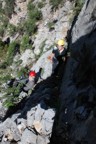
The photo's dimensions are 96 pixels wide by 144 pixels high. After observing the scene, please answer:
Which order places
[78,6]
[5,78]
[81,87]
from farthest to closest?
[5,78] < [78,6] < [81,87]

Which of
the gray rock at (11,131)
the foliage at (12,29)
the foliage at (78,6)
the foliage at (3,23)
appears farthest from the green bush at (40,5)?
the gray rock at (11,131)

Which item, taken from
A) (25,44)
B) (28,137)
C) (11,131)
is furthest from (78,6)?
(28,137)

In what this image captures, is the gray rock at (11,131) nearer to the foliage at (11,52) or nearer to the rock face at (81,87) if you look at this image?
the rock face at (81,87)

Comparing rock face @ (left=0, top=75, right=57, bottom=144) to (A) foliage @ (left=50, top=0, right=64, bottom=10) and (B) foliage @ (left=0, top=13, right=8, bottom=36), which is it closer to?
(A) foliage @ (left=50, top=0, right=64, bottom=10)

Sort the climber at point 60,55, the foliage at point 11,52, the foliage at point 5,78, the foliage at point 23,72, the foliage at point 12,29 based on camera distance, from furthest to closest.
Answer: the foliage at point 12,29 < the foliage at point 11,52 < the foliage at point 5,78 < the foliage at point 23,72 < the climber at point 60,55

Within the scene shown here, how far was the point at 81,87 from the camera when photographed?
12266 millimetres

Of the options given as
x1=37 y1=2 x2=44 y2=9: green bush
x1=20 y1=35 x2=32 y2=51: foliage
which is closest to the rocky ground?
x1=20 y1=35 x2=32 y2=51: foliage

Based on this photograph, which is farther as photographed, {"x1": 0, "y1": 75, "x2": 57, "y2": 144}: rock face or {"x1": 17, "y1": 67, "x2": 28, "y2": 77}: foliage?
{"x1": 17, "y1": 67, "x2": 28, "y2": 77}: foliage

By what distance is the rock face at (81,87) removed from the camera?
1078 cm

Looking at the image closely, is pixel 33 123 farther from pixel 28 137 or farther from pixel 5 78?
pixel 5 78

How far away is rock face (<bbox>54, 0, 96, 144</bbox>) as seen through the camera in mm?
10781

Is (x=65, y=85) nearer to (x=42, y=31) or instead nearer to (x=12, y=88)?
(x=12, y=88)

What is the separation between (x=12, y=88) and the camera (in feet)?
62.3

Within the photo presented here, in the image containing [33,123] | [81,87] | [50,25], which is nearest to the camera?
[81,87]
